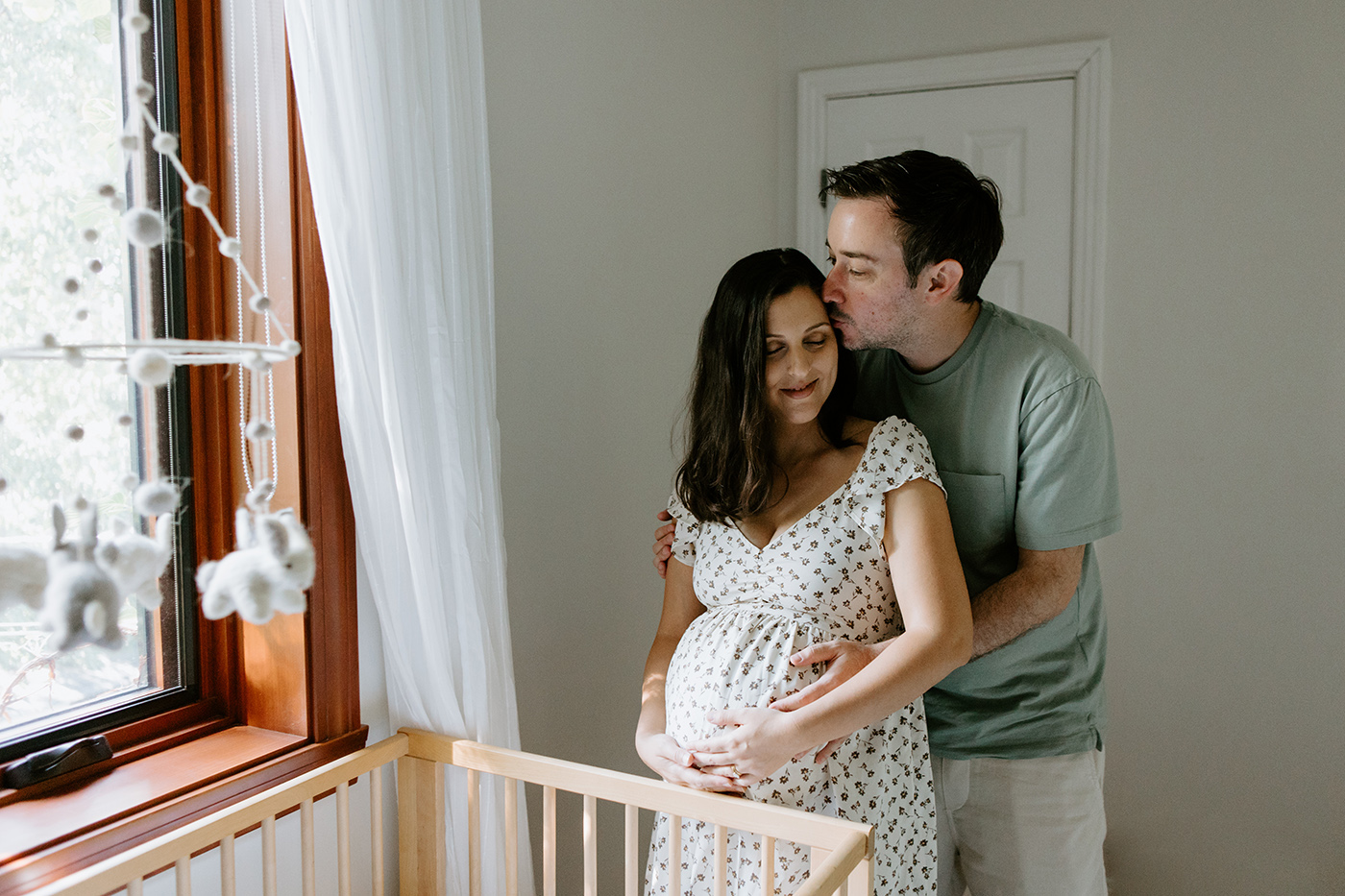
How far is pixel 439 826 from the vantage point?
50.9 inches

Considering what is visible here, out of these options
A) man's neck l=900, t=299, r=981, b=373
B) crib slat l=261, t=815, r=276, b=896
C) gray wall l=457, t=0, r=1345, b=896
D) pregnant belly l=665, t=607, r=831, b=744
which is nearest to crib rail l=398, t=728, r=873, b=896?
pregnant belly l=665, t=607, r=831, b=744

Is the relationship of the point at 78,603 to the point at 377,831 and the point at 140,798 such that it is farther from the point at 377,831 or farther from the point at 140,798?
the point at 377,831

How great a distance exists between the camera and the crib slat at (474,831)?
4.13ft

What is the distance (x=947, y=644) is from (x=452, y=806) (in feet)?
2.25

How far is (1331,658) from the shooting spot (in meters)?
2.35

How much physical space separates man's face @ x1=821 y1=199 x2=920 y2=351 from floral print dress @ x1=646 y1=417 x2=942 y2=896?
6.1 inches

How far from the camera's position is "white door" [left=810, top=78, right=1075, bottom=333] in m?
2.48

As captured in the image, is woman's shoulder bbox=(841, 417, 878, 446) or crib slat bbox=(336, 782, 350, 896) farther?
woman's shoulder bbox=(841, 417, 878, 446)

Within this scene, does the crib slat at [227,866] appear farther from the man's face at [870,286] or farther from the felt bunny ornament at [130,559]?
the man's face at [870,286]

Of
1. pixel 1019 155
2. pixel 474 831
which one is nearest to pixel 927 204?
pixel 474 831

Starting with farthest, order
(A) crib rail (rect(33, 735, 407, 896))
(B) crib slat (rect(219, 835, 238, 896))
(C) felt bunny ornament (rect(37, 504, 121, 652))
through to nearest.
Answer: (B) crib slat (rect(219, 835, 238, 896)) < (A) crib rail (rect(33, 735, 407, 896)) < (C) felt bunny ornament (rect(37, 504, 121, 652))

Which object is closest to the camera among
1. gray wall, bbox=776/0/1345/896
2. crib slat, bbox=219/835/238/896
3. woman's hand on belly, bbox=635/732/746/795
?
crib slat, bbox=219/835/238/896

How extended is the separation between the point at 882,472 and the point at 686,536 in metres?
0.32

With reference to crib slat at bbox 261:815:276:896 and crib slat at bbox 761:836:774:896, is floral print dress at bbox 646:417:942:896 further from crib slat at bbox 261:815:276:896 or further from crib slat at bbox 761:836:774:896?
crib slat at bbox 261:815:276:896
